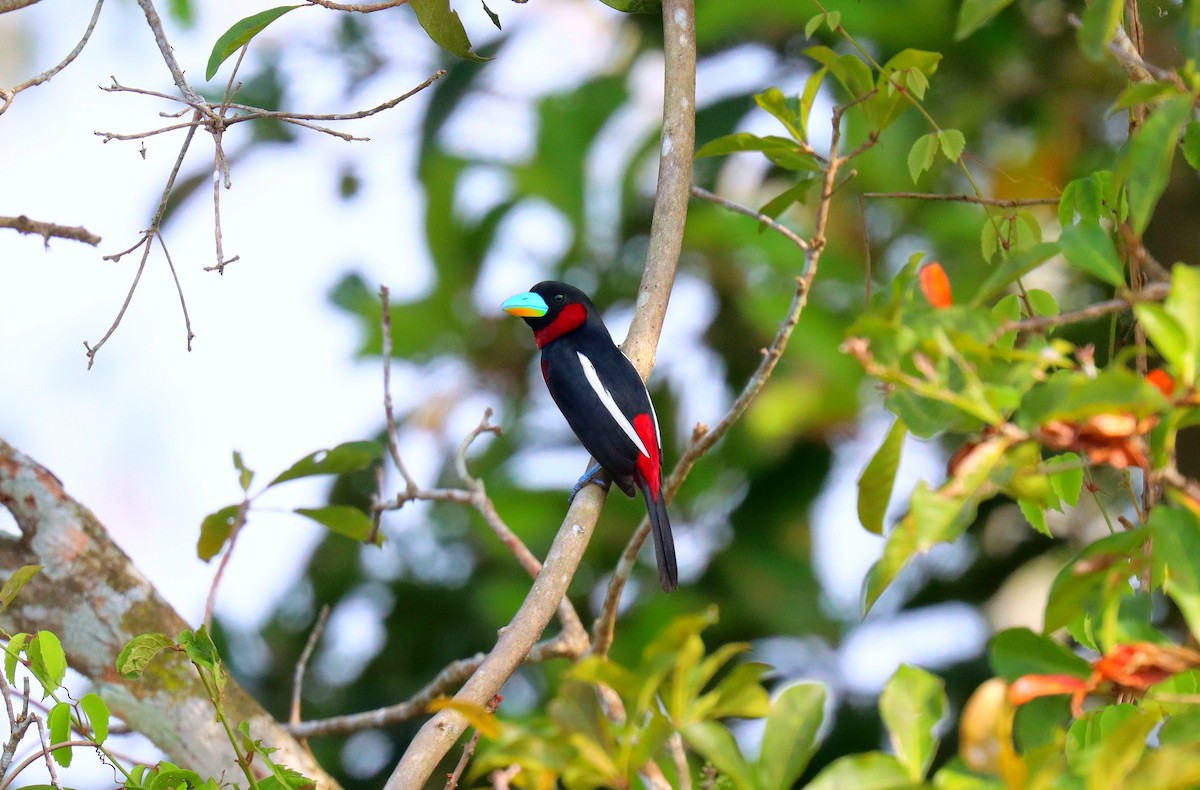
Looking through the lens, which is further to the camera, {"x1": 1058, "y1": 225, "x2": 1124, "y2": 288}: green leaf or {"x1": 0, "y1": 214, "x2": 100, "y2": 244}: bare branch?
{"x1": 0, "y1": 214, "x2": 100, "y2": 244}: bare branch

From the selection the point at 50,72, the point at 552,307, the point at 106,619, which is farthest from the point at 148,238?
the point at 552,307

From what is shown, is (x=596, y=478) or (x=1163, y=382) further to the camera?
(x=596, y=478)

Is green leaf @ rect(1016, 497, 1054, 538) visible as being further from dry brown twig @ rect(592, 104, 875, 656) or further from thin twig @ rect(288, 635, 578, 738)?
thin twig @ rect(288, 635, 578, 738)

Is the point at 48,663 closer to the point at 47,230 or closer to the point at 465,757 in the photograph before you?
the point at 465,757

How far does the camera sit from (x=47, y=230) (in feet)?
8.04

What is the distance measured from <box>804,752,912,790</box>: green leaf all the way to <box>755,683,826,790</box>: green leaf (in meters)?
0.06

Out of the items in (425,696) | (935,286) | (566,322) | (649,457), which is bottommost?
(425,696)

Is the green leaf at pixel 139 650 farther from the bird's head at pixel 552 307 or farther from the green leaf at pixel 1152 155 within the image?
the bird's head at pixel 552 307

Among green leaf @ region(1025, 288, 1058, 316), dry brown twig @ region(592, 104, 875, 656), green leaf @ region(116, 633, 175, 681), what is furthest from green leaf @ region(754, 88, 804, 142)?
green leaf @ region(116, 633, 175, 681)

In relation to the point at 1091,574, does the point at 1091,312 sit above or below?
above

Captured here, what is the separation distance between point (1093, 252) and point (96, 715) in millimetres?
1366

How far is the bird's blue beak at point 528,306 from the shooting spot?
12.2 feet

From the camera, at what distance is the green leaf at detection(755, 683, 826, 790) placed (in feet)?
3.41

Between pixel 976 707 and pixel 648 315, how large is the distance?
1649mm
